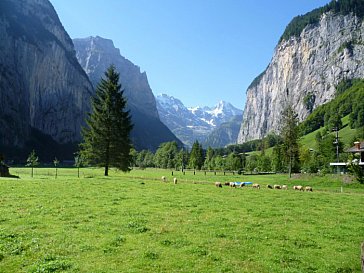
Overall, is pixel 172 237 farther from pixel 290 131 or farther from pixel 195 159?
pixel 195 159

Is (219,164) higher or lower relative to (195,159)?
lower

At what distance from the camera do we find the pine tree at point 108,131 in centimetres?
5881

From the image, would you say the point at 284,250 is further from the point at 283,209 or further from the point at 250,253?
the point at 283,209

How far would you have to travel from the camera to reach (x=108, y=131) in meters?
59.3

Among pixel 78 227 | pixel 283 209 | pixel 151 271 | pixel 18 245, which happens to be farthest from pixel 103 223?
pixel 283 209

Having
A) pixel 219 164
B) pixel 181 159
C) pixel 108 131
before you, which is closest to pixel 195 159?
pixel 219 164

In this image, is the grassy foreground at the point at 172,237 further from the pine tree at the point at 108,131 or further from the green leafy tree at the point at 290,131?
the green leafy tree at the point at 290,131

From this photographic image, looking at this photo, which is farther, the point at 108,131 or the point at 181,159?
the point at 181,159

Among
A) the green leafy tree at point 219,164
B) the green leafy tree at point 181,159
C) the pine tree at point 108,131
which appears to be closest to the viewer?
the pine tree at point 108,131

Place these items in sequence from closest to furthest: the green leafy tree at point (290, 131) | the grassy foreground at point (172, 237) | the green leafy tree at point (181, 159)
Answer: the grassy foreground at point (172, 237) → the green leafy tree at point (290, 131) → the green leafy tree at point (181, 159)

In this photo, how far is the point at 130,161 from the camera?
204 feet

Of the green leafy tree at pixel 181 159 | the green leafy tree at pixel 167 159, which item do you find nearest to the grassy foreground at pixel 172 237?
the green leafy tree at pixel 181 159

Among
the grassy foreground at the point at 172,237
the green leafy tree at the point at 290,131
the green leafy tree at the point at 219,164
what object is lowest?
the grassy foreground at the point at 172,237

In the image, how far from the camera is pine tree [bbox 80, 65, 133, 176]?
58812 millimetres
